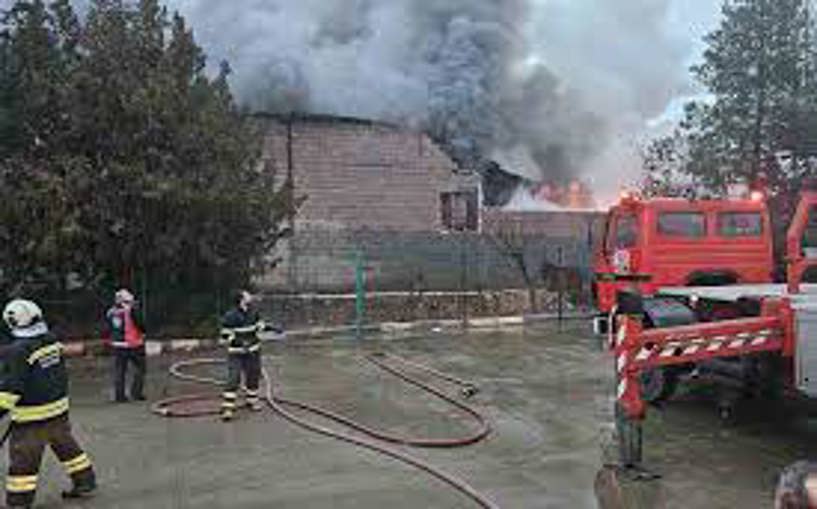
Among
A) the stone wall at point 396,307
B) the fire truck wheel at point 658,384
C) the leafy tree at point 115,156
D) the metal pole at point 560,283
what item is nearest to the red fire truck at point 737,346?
the fire truck wheel at point 658,384

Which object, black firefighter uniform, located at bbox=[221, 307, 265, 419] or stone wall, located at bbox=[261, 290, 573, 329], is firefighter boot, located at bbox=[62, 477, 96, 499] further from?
stone wall, located at bbox=[261, 290, 573, 329]

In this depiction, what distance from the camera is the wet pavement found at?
22.5 feet

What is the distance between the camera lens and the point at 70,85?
15320 mm

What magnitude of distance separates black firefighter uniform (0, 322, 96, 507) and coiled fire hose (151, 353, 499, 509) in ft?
8.28

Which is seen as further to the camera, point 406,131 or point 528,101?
point 528,101

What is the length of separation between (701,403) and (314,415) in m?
4.36

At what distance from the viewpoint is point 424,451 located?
8172 mm

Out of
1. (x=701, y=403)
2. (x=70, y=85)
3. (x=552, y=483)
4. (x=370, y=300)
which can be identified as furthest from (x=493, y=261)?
(x=552, y=483)

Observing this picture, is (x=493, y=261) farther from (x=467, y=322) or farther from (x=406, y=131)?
(x=406, y=131)

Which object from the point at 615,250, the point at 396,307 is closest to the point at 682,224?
the point at 615,250

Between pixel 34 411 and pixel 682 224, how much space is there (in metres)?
9.23

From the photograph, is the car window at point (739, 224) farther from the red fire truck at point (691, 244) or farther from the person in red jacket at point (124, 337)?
the person in red jacket at point (124, 337)

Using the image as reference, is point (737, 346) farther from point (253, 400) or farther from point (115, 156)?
point (115, 156)

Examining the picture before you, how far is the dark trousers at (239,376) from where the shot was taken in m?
9.75
